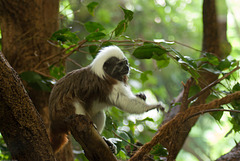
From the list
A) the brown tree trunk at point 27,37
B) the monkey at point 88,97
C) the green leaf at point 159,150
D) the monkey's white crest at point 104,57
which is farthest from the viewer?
the brown tree trunk at point 27,37

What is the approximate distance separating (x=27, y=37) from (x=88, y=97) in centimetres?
124

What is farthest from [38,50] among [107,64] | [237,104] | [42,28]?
[237,104]

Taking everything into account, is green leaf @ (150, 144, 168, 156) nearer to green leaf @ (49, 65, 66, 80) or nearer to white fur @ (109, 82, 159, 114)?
white fur @ (109, 82, 159, 114)

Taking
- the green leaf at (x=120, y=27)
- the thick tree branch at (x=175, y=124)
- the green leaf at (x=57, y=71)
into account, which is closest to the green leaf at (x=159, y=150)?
the thick tree branch at (x=175, y=124)

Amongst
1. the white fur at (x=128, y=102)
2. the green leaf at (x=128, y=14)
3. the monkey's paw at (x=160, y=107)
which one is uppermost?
the green leaf at (x=128, y=14)

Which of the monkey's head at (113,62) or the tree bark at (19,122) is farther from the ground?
the monkey's head at (113,62)

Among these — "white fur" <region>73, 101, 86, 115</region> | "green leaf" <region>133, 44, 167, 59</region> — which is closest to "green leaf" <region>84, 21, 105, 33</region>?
"green leaf" <region>133, 44, 167, 59</region>

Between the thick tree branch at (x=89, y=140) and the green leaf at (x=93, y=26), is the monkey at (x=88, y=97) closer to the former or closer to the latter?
the green leaf at (x=93, y=26)

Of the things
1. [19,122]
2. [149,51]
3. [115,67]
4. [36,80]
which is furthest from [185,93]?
[36,80]

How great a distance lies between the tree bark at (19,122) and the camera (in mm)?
1877

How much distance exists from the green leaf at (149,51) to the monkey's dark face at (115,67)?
0.27 m

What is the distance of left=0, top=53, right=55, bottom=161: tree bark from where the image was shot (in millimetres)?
1877

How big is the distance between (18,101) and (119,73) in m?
1.24

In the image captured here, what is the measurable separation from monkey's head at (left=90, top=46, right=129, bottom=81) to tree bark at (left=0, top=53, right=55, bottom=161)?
1.02m
